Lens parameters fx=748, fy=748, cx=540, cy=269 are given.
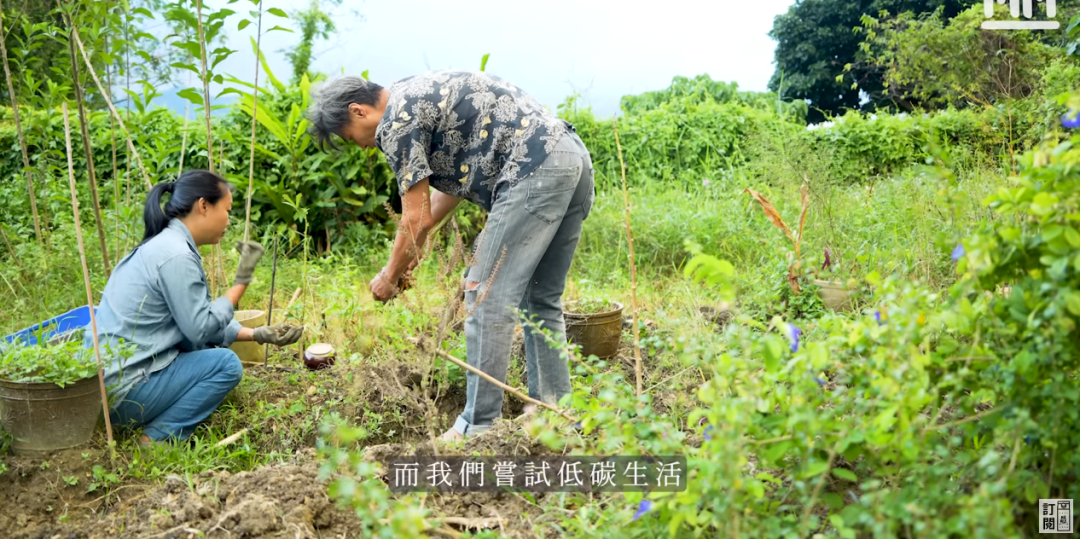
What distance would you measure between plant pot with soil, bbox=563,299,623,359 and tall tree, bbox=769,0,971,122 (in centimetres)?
1764

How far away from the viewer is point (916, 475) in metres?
1.44

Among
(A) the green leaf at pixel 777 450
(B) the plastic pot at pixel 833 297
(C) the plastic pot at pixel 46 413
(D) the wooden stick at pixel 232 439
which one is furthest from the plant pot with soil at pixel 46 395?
(B) the plastic pot at pixel 833 297

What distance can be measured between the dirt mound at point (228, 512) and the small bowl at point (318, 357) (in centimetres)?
105

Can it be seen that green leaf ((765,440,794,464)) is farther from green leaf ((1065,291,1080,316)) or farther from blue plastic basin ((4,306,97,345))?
blue plastic basin ((4,306,97,345))

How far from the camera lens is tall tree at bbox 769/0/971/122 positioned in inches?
776

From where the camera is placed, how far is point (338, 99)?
2617 millimetres

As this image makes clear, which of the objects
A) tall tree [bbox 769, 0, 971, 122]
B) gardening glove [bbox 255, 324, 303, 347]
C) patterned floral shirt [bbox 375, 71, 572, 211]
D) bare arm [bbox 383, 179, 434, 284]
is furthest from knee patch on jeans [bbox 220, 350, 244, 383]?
tall tree [bbox 769, 0, 971, 122]

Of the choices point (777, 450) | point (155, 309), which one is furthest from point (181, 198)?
point (777, 450)

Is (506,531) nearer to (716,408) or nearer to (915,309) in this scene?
(716,408)

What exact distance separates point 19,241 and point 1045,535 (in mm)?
6043

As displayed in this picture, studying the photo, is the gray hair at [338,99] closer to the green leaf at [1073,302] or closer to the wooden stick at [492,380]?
the wooden stick at [492,380]

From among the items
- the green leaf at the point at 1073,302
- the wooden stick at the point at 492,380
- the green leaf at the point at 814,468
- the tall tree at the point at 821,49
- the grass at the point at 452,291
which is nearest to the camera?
the green leaf at the point at 1073,302

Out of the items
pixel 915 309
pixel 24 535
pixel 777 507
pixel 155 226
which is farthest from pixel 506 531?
pixel 155 226

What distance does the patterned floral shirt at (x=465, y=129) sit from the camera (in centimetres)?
254
